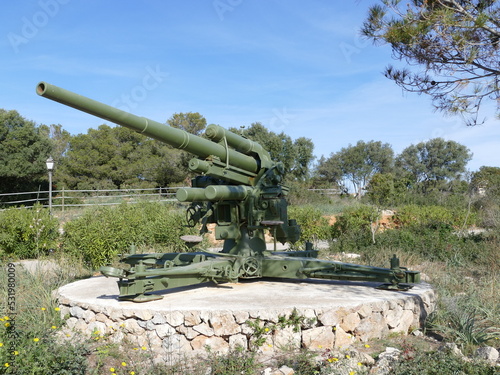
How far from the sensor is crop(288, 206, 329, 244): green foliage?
1305cm

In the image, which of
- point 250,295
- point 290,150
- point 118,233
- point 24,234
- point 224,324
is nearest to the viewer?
point 224,324

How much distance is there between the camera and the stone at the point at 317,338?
493 cm

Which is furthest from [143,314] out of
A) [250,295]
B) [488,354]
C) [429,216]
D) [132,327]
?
[429,216]

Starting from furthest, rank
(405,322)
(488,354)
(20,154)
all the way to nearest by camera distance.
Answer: (20,154), (405,322), (488,354)

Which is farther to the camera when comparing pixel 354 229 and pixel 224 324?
pixel 354 229

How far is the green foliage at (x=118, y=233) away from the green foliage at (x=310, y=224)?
3.51 meters

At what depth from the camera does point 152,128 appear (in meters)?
5.11

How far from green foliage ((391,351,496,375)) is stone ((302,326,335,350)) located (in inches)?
35.1

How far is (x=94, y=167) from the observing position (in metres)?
30.3

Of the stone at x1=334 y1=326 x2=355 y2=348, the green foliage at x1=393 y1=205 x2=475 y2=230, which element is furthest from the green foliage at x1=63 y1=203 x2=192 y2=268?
the green foliage at x1=393 y1=205 x2=475 y2=230

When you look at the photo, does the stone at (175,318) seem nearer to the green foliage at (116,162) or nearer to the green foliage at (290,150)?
the green foliage at (290,150)

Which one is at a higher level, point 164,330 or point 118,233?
point 118,233

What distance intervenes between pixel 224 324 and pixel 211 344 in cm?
24

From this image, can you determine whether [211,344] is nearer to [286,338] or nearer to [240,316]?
[240,316]
